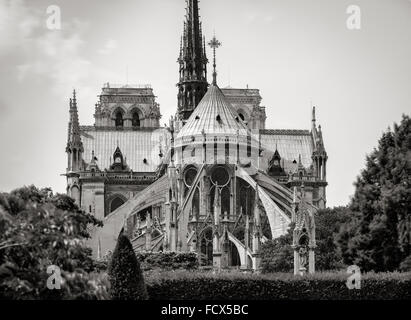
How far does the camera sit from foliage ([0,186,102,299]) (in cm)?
3325

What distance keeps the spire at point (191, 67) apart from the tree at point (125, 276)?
96644mm

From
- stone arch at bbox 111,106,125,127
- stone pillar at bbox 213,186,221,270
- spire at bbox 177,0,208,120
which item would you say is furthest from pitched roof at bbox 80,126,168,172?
stone pillar at bbox 213,186,221,270

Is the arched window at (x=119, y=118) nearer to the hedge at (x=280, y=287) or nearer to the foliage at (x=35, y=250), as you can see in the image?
the hedge at (x=280, y=287)

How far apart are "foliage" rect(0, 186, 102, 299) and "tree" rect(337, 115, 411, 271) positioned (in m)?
23.2

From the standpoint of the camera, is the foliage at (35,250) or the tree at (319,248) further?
the tree at (319,248)

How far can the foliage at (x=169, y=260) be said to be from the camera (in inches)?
3098

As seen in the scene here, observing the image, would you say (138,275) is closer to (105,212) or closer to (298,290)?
(298,290)

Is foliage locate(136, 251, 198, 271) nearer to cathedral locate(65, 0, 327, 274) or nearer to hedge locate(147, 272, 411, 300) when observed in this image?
cathedral locate(65, 0, 327, 274)

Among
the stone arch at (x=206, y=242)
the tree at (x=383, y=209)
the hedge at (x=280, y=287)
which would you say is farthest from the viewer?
the stone arch at (x=206, y=242)

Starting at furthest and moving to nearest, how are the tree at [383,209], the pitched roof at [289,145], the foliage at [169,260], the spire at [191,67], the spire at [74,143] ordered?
1. the pitched roof at [289,145]
2. the spire at [191,67]
3. the spire at [74,143]
4. the foliage at [169,260]
5. the tree at [383,209]

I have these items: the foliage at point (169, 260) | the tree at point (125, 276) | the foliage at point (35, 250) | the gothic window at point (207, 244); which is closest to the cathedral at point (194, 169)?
the gothic window at point (207, 244)

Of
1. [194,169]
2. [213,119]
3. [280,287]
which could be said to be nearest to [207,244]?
[194,169]
